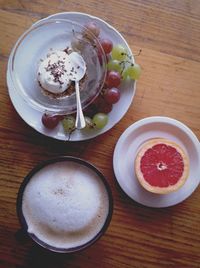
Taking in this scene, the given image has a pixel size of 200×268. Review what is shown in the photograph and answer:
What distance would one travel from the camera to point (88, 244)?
1033 mm

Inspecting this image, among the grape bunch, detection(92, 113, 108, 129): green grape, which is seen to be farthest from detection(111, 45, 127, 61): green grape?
detection(92, 113, 108, 129): green grape

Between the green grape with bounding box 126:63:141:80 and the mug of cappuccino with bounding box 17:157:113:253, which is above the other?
the green grape with bounding box 126:63:141:80

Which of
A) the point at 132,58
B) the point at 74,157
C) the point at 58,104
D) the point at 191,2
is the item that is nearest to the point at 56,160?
the point at 74,157

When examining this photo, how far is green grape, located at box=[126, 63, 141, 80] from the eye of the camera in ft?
3.60

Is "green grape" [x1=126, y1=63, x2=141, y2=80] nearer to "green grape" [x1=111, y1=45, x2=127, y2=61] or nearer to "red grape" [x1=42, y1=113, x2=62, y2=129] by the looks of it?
"green grape" [x1=111, y1=45, x2=127, y2=61]

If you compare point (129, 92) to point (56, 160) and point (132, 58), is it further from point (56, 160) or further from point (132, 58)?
point (56, 160)

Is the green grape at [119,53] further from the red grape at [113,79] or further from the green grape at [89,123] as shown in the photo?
the green grape at [89,123]

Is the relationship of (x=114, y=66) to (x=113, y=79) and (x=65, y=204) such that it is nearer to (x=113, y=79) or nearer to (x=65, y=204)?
(x=113, y=79)

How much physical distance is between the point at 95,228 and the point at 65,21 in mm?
513

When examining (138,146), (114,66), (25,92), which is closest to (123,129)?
(138,146)

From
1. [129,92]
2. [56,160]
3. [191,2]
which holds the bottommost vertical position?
[56,160]

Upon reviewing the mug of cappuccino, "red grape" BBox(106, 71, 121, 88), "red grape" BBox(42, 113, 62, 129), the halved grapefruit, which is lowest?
the mug of cappuccino

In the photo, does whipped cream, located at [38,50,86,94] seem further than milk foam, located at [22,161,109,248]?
Yes

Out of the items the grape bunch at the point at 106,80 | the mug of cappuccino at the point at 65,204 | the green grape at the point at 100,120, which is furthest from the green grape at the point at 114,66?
the mug of cappuccino at the point at 65,204
